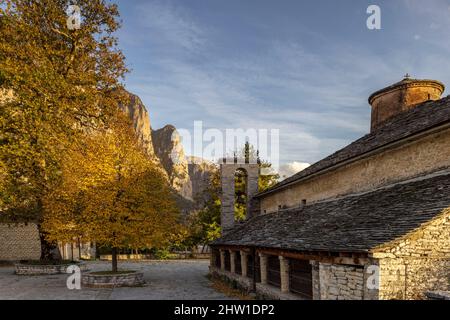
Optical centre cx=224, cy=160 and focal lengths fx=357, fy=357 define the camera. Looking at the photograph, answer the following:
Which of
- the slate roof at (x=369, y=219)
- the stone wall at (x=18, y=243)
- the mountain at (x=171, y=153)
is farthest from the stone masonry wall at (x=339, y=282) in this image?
the mountain at (x=171, y=153)

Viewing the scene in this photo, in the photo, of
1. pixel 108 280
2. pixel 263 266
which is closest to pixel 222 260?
pixel 108 280

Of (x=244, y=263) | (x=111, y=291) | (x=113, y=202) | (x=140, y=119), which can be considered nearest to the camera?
(x=111, y=291)

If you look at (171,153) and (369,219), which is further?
(171,153)

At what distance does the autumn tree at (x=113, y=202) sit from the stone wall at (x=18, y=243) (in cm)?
1918

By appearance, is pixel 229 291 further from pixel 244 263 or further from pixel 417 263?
pixel 417 263

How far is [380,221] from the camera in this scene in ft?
30.8

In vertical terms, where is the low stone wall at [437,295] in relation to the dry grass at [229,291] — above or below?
above

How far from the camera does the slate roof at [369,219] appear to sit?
27.4 ft

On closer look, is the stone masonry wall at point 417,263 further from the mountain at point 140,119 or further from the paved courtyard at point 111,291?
the mountain at point 140,119

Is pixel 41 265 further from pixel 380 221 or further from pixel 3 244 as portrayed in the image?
pixel 380 221

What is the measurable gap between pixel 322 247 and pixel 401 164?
198 inches

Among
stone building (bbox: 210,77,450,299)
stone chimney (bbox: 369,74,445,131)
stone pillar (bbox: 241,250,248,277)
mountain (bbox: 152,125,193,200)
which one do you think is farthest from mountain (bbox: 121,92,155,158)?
stone building (bbox: 210,77,450,299)

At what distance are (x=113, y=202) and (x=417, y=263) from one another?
1428 cm

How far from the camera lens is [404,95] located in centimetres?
1972
